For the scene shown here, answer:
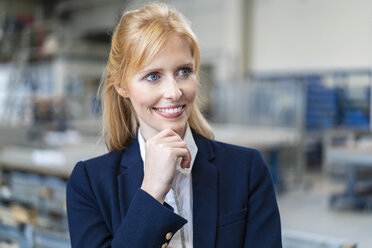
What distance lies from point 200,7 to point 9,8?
9.07 m

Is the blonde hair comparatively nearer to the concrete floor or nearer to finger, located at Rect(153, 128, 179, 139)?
finger, located at Rect(153, 128, 179, 139)

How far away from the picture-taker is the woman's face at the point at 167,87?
0.93m

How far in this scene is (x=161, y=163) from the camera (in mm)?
899

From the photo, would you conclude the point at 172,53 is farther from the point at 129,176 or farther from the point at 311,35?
the point at 311,35

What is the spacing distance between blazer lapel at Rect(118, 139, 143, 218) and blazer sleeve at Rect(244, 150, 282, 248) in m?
0.28

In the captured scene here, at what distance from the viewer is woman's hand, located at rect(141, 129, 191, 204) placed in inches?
35.4

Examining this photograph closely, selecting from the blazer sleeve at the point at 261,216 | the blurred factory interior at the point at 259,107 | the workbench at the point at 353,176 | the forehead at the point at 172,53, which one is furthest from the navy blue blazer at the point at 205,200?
the workbench at the point at 353,176

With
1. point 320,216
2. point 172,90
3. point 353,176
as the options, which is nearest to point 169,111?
point 172,90

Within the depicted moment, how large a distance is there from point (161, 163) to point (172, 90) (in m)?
0.17

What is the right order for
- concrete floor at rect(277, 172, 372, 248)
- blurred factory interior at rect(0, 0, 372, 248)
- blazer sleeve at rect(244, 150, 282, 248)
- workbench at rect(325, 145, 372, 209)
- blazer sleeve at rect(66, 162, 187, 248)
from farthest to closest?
workbench at rect(325, 145, 372, 209)
concrete floor at rect(277, 172, 372, 248)
blurred factory interior at rect(0, 0, 372, 248)
blazer sleeve at rect(244, 150, 282, 248)
blazer sleeve at rect(66, 162, 187, 248)

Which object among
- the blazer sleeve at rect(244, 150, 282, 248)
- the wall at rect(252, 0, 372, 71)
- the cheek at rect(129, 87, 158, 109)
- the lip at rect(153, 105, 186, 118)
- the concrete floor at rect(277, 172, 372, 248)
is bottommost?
the concrete floor at rect(277, 172, 372, 248)

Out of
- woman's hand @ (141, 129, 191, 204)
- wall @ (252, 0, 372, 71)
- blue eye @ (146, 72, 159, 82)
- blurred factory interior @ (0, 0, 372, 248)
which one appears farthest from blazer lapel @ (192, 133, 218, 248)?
wall @ (252, 0, 372, 71)

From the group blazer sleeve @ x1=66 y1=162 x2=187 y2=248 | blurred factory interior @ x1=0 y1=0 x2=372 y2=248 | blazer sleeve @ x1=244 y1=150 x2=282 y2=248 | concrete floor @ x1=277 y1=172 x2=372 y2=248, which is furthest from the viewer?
concrete floor @ x1=277 y1=172 x2=372 y2=248

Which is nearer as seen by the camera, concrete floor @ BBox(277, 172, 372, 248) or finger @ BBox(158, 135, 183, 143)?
finger @ BBox(158, 135, 183, 143)
